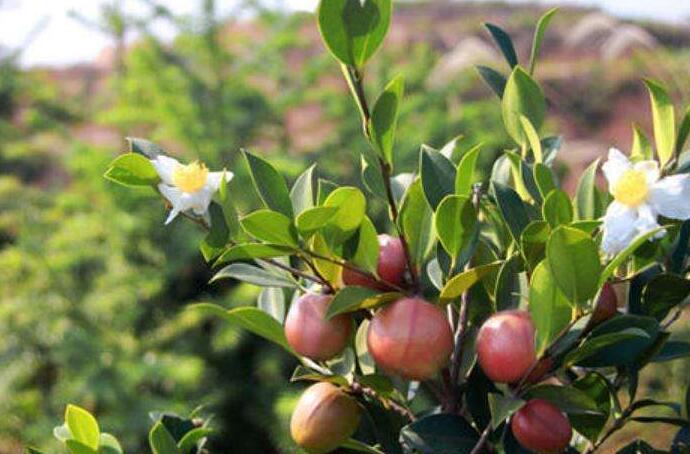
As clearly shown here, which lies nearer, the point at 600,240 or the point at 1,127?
the point at 600,240

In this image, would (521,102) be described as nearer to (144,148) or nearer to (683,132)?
(683,132)

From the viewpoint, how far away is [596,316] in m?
0.46

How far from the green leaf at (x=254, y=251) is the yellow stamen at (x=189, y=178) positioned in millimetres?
32

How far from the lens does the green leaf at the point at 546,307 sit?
16.4 inches

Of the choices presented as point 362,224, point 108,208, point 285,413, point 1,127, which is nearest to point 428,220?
point 362,224

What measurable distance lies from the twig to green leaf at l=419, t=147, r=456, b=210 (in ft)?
0.33

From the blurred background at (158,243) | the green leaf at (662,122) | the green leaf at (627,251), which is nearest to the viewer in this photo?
the green leaf at (627,251)

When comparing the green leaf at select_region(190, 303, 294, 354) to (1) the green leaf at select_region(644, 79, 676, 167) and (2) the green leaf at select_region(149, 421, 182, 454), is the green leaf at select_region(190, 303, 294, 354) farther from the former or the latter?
(1) the green leaf at select_region(644, 79, 676, 167)

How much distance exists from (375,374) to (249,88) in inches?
108

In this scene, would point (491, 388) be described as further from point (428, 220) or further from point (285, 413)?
point (285, 413)

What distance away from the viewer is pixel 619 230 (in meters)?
0.41

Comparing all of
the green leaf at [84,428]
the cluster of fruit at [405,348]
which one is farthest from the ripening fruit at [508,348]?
the green leaf at [84,428]

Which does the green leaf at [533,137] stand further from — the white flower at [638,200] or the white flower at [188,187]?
the white flower at [188,187]

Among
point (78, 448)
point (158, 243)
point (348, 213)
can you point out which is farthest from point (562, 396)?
point (158, 243)
